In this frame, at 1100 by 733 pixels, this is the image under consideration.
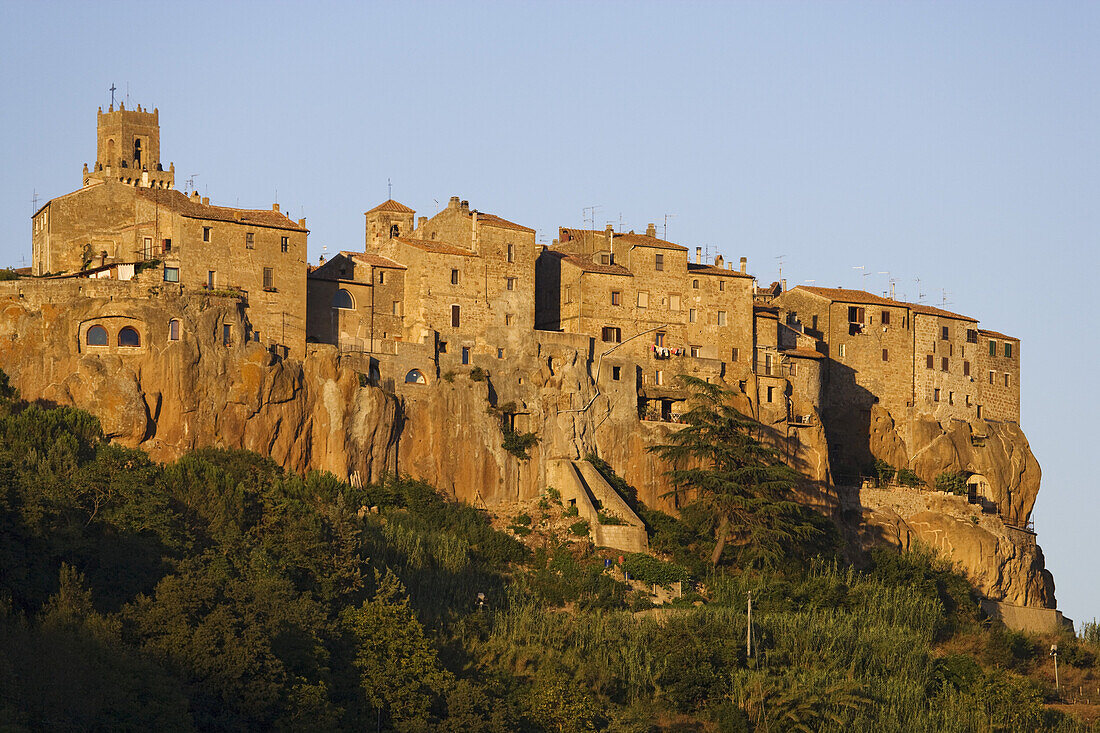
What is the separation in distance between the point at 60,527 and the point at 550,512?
23.7 m

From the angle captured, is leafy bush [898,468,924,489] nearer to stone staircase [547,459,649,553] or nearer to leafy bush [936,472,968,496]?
leafy bush [936,472,968,496]

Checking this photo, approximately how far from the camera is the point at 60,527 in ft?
207

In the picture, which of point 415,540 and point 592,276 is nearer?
point 415,540

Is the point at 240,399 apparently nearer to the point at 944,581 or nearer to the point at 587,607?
the point at 587,607

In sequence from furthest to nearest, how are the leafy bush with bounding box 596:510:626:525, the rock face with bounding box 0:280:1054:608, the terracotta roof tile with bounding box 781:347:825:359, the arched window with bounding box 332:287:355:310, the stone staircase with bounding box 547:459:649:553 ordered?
1. the terracotta roof tile with bounding box 781:347:825:359
2. the arched window with bounding box 332:287:355:310
3. the leafy bush with bounding box 596:510:626:525
4. the stone staircase with bounding box 547:459:649:553
5. the rock face with bounding box 0:280:1054:608

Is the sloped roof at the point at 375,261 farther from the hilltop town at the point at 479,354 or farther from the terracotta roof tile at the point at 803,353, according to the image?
the terracotta roof tile at the point at 803,353

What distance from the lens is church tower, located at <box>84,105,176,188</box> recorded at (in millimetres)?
88500

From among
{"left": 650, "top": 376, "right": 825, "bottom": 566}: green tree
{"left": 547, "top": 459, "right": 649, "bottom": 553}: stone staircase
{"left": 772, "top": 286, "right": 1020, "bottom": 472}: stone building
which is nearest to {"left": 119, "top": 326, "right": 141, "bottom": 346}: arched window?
{"left": 547, "top": 459, "right": 649, "bottom": 553}: stone staircase

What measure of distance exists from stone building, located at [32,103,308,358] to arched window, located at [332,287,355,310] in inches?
129

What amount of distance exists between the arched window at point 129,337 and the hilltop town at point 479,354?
0.09m

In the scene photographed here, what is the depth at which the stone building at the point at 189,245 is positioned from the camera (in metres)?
77.9

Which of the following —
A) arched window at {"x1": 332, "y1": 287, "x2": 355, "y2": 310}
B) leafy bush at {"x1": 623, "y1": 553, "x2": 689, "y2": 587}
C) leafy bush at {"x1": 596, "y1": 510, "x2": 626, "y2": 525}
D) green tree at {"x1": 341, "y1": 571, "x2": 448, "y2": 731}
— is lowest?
green tree at {"x1": 341, "y1": 571, "x2": 448, "y2": 731}

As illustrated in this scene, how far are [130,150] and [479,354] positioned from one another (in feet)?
64.6

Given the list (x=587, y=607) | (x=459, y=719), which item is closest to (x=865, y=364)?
(x=587, y=607)
